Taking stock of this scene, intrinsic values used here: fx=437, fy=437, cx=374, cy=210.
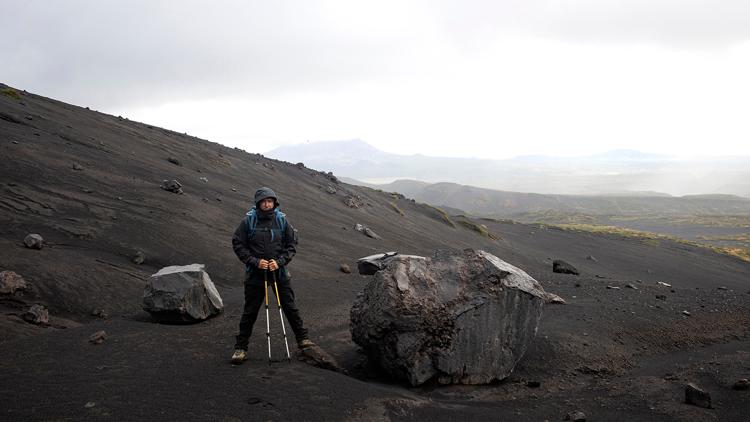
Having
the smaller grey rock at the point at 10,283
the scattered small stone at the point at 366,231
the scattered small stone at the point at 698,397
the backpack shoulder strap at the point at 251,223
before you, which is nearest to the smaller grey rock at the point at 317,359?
the backpack shoulder strap at the point at 251,223

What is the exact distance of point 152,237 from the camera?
15.4 meters

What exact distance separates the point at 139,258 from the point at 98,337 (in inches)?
218

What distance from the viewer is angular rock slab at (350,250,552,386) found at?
819cm

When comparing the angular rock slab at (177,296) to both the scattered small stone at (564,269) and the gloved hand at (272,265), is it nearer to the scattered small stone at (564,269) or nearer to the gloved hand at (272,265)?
the gloved hand at (272,265)

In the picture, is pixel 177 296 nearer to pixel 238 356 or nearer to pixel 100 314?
pixel 100 314

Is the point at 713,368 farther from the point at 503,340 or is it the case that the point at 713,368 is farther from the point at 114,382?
the point at 114,382

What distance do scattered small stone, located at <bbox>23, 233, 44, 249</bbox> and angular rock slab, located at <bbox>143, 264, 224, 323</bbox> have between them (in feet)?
13.6

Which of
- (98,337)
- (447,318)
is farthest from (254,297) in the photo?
(447,318)

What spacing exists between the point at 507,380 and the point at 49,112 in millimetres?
31181

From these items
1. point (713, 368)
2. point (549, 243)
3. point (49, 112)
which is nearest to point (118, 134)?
point (49, 112)

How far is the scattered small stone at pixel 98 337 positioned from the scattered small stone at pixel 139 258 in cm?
515

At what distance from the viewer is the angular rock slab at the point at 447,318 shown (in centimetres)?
819

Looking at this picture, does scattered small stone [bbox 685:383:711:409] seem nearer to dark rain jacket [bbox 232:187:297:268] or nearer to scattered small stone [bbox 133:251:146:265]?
dark rain jacket [bbox 232:187:297:268]

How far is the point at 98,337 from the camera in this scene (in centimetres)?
843
